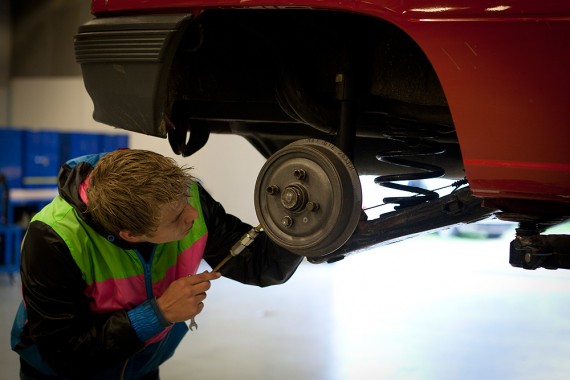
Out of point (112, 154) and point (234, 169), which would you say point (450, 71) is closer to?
point (112, 154)

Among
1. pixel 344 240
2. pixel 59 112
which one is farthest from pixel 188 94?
Answer: pixel 59 112

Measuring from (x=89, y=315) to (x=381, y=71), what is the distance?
2.93ft

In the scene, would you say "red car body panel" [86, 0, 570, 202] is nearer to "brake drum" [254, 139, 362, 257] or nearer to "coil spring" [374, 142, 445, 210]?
"brake drum" [254, 139, 362, 257]

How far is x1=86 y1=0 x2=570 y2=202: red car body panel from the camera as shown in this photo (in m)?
1.25

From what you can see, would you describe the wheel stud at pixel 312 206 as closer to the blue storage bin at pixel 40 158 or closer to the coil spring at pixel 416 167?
the coil spring at pixel 416 167

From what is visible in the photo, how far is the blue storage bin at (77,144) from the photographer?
21.7ft

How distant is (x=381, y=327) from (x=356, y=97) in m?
2.83

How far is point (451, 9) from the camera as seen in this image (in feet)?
4.29

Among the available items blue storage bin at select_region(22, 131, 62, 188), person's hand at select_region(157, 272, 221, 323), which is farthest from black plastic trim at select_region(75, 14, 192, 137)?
blue storage bin at select_region(22, 131, 62, 188)

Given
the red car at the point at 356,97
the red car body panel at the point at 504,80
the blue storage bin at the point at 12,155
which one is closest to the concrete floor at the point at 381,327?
the blue storage bin at the point at 12,155

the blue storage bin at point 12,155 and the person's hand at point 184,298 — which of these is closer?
the person's hand at point 184,298

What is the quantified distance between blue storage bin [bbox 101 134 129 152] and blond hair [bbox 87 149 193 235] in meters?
5.42

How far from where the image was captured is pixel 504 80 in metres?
1.29

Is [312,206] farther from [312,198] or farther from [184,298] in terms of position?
[184,298]
